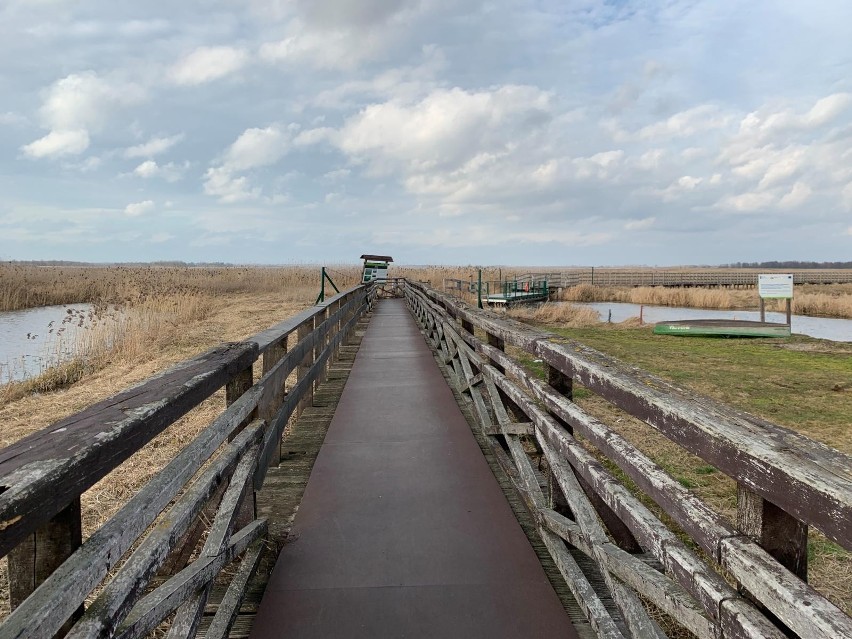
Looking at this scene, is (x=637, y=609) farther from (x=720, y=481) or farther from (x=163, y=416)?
(x=720, y=481)

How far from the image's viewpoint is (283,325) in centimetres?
434

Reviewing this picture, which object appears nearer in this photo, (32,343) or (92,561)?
(92,561)

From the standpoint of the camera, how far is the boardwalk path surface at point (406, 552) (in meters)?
2.51

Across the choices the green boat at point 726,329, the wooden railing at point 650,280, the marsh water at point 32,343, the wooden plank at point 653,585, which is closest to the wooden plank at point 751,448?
the wooden plank at point 653,585

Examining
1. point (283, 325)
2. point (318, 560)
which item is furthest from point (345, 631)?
point (283, 325)

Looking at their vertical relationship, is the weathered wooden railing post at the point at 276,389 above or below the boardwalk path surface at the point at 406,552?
above

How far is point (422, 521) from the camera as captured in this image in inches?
136

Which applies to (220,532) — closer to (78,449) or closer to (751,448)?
(78,449)

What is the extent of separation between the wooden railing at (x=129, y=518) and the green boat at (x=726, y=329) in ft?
57.3

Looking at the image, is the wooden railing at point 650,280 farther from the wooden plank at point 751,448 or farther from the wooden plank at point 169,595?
the wooden plank at point 169,595

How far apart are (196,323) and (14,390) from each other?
8.92 metres

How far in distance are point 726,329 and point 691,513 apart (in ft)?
59.4

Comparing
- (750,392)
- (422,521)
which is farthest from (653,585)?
(750,392)

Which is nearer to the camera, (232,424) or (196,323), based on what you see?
(232,424)
